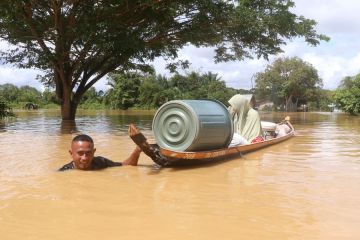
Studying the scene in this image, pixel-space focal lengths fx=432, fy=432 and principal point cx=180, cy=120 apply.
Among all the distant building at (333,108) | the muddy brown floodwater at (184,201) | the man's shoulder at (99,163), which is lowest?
the muddy brown floodwater at (184,201)

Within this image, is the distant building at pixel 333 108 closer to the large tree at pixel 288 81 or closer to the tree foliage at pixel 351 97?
the large tree at pixel 288 81

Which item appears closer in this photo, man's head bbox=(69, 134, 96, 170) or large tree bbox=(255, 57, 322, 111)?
man's head bbox=(69, 134, 96, 170)

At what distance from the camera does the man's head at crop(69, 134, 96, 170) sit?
5410 millimetres

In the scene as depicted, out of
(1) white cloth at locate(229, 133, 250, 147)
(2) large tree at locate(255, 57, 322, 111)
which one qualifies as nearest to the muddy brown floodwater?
(1) white cloth at locate(229, 133, 250, 147)

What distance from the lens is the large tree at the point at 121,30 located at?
611 inches

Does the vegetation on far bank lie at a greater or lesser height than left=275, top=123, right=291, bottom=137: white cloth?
greater

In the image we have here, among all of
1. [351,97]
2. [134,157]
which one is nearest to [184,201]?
[134,157]

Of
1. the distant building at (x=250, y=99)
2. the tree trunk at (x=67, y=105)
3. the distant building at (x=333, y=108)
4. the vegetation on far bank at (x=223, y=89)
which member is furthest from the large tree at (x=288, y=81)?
the distant building at (x=250, y=99)

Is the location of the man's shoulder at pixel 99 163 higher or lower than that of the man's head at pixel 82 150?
lower

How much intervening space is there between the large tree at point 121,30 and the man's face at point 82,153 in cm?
957

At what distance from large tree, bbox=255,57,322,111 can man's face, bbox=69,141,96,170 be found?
132ft

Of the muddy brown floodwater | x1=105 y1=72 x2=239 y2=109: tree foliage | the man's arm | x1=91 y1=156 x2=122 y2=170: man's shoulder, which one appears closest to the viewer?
the muddy brown floodwater

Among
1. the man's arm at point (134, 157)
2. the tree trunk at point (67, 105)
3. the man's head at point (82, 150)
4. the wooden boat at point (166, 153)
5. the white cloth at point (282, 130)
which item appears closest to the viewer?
the man's head at point (82, 150)

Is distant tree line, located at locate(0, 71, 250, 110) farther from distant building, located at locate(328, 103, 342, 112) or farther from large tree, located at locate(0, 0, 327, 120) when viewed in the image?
large tree, located at locate(0, 0, 327, 120)
